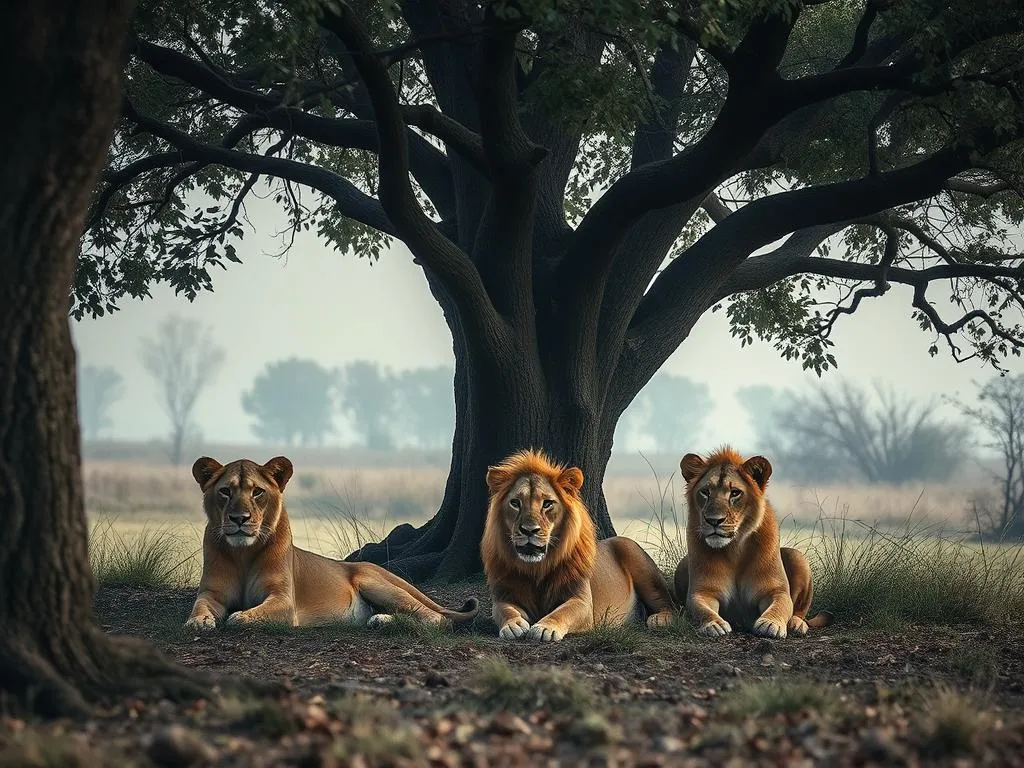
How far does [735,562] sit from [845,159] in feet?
15.5

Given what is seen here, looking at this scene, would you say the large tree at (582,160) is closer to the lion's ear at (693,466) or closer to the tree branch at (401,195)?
the tree branch at (401,195)

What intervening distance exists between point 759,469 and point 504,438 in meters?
3.28

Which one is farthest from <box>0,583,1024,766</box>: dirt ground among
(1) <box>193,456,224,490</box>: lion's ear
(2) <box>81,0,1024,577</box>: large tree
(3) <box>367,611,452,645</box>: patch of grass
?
(2) <box>81,0,1024,577</box>: large tree

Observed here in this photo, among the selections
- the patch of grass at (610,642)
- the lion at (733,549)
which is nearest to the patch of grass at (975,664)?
the lion at (733,549)

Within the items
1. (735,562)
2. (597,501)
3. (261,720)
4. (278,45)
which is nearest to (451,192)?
(597,501)

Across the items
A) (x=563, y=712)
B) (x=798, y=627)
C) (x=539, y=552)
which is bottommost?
(x=563, y=712)

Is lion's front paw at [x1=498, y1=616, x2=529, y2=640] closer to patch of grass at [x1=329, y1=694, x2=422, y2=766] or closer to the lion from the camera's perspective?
the lion

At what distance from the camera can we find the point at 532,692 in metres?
5.39

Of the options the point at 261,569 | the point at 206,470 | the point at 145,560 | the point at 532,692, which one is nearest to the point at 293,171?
the point at 145,560

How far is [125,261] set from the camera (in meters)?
14.1

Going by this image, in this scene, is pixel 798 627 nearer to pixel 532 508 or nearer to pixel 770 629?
pixel 770 629

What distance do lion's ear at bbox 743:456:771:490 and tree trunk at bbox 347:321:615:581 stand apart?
2965 mm

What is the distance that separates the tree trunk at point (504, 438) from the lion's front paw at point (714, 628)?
3179 mm

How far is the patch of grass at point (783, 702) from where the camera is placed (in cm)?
515
